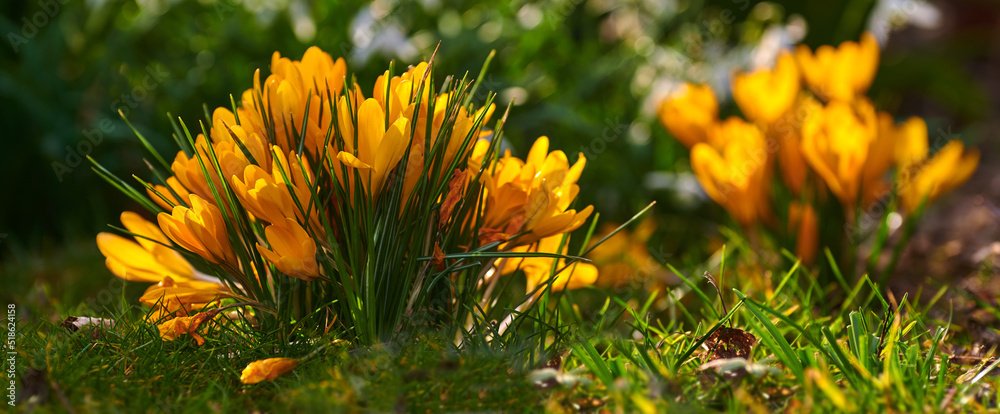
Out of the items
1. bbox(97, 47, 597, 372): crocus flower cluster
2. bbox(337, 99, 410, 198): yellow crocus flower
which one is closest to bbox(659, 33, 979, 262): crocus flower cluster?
bbox(97, 47, 597, 372): crocus flower cluster

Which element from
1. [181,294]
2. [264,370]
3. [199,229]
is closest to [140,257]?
[181,294]

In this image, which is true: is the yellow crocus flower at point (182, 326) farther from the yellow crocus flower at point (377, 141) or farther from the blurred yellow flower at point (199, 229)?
the yellow crocus flower at point (377, 141)

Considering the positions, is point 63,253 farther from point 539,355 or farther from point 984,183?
point 984,183

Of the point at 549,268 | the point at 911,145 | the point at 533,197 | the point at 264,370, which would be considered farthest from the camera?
the point at 911,145

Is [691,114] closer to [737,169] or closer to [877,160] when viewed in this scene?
[737,169]

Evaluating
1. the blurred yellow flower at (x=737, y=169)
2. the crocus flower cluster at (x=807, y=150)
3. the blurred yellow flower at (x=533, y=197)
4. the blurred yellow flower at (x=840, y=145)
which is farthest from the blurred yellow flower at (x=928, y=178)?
the blurred yellow flower at (x=533, y=197)

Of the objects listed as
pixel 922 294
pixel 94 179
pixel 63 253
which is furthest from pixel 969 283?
pixel 94 179

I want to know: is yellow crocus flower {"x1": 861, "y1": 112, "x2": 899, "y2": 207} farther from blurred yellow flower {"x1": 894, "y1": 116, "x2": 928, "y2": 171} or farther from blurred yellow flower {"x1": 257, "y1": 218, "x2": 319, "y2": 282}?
blurred yellow flower {"x1": 257, "y1": 218, "x2": 319, "y2": 282}
